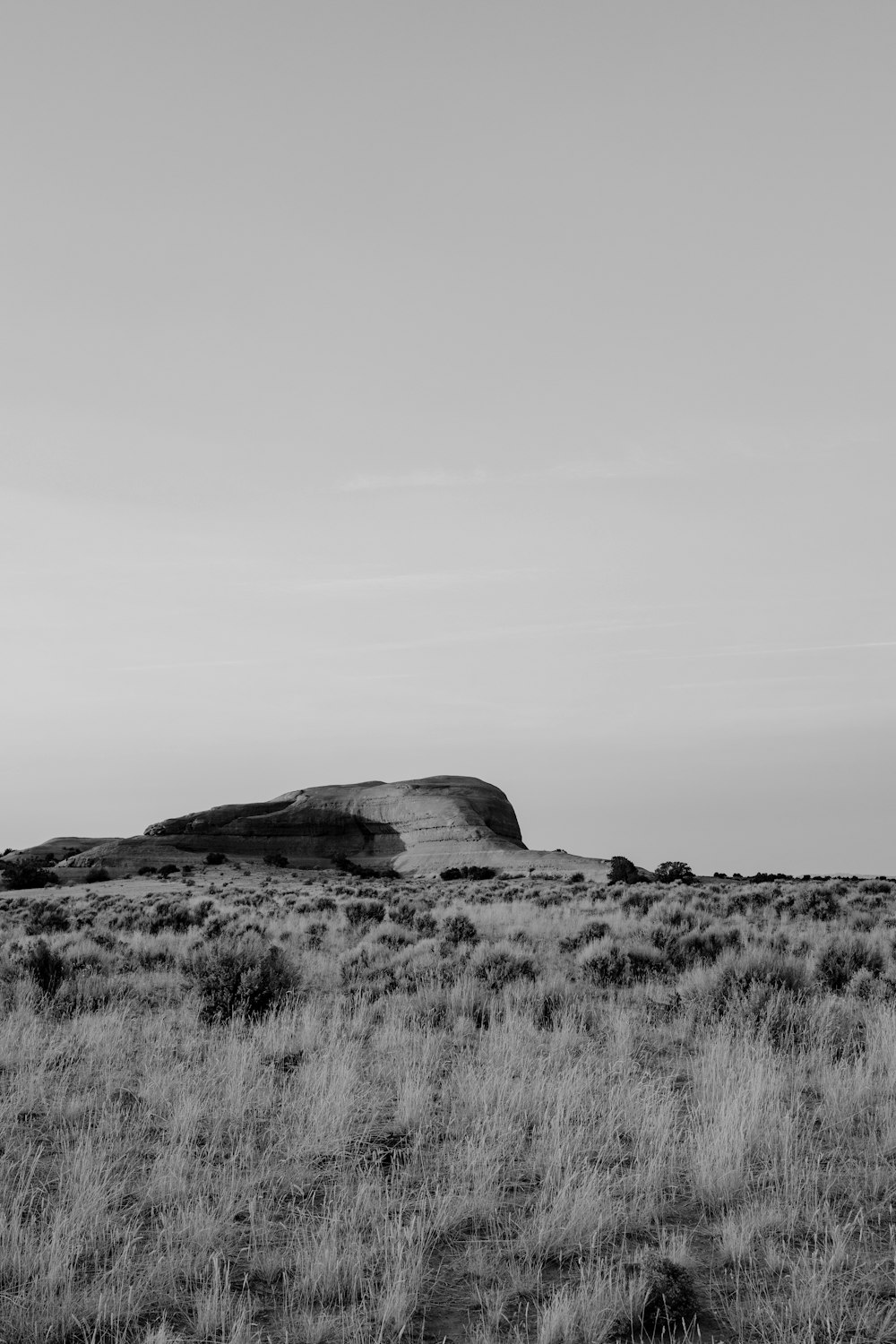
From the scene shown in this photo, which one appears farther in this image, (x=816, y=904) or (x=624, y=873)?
(x=624, y=873)

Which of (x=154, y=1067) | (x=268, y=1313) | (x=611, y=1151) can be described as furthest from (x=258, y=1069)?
(x=268, y=1313)

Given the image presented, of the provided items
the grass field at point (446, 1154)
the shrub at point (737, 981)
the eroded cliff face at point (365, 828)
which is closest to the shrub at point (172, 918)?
the grass field at point (446, 1154)

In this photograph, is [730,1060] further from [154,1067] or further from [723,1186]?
[154,1067]

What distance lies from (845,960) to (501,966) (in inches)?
226

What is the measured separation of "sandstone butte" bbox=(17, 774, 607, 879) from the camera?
83.9 metres

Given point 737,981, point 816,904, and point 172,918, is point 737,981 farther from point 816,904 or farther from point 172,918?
point 172,918

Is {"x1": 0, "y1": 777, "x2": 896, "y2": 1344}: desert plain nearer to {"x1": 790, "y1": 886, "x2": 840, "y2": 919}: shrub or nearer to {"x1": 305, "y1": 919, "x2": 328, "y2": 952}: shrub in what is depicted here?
{"x1": 305, "y1": 919, "x2": 328, "y2": 952}: shrub

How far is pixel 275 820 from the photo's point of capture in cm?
10344

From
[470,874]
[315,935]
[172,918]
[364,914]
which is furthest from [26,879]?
Result: [315,935]

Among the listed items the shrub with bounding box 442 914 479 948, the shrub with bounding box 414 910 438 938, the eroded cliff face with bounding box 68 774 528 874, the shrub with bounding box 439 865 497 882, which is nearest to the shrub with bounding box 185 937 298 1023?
the shrub with bounding box 442 914 479 948

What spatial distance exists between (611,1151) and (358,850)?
320 feet

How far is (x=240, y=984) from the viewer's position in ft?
38.6

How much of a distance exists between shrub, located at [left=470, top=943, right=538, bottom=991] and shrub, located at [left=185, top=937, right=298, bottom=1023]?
2.94 meters

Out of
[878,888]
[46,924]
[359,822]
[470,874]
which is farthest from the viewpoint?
[359,822]
